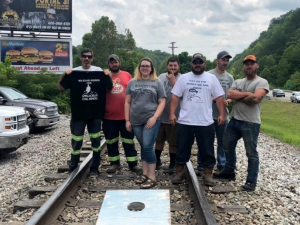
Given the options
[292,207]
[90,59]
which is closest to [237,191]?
[292,207]

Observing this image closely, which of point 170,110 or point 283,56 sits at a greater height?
point 283,56

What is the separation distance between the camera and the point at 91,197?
4.46 metres

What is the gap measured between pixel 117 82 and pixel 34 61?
24510mm

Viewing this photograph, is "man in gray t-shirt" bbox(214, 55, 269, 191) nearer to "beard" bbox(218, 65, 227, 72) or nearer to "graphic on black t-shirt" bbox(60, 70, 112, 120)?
"beard" bbox(218, 65, 227, 72)

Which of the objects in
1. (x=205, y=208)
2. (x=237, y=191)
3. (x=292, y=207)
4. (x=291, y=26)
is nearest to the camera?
(x=205, y=208)

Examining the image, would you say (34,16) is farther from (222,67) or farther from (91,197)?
(91,197)

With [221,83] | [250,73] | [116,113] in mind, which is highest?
[250,73]

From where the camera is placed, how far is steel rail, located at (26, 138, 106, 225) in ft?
11.4

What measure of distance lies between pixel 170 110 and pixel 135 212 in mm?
1835

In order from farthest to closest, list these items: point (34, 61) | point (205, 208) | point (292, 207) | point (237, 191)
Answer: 1. point (34, 61)
2. point (237, 191)
3. point (292, 207)
4. point (205, 208)

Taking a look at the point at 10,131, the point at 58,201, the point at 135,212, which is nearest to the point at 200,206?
the point at 135,212

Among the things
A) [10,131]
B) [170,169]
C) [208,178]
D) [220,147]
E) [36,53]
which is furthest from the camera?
[36,53]

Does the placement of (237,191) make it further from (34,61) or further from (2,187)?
(34,61)

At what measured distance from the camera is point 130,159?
223 inches
